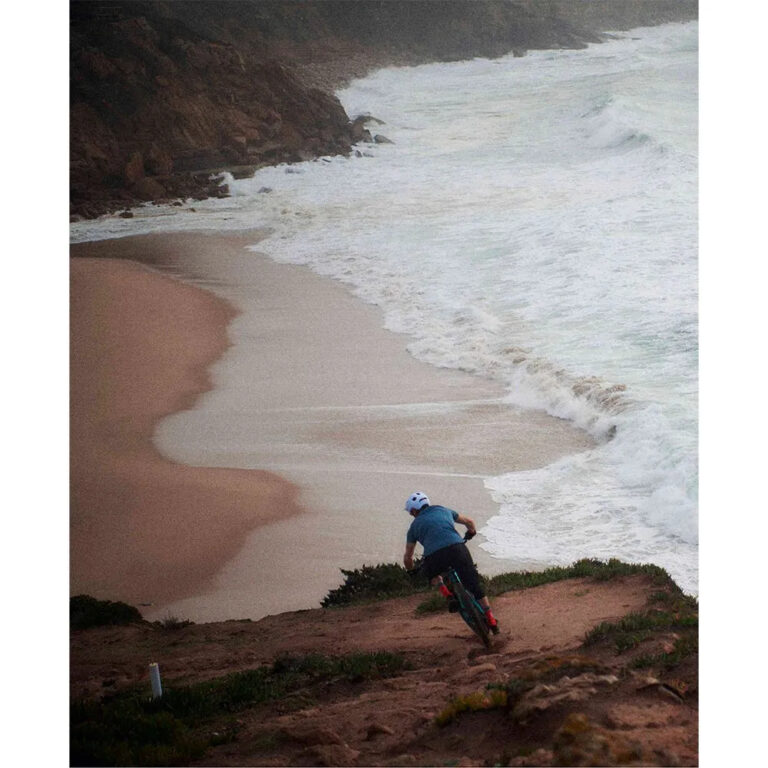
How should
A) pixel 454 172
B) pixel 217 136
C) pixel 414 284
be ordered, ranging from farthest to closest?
1. pixel 217 136
2. pixel 454 172
3. pixel 414 284

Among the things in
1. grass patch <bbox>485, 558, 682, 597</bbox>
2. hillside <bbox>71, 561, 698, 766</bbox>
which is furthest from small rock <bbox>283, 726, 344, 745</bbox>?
grass patch <bbox>485, 558, 682, 597</bbox>

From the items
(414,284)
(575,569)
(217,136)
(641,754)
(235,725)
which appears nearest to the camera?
(641,754)

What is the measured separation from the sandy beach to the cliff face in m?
4.58

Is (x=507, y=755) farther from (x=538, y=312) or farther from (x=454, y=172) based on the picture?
(x=454, y=172)

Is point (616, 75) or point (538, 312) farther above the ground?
point (616, 75)

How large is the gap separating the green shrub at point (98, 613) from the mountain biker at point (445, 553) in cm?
242

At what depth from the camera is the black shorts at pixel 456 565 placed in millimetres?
5492

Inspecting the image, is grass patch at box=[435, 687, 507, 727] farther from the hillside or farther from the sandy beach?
the sandy beach

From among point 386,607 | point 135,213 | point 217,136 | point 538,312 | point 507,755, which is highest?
point 217,136

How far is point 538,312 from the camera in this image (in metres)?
12.6

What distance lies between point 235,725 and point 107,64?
16130 mm

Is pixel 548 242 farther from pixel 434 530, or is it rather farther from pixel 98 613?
pixel 434 530

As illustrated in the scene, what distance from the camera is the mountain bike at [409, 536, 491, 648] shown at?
5469mm
